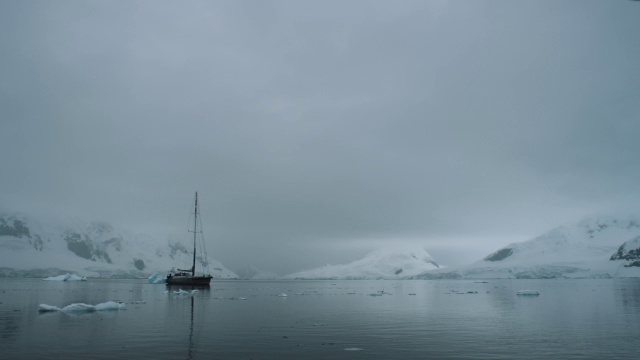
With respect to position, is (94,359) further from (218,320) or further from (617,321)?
(617,321)

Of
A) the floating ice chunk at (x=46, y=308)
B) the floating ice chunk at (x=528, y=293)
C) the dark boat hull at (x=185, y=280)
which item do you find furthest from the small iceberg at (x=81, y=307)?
the dark boat hull at (x=185, y=280)

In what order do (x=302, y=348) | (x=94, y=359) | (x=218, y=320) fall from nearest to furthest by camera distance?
(x=94, y=359), (x=302, y=348), (x=218, y=320)

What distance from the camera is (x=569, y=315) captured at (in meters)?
48.6

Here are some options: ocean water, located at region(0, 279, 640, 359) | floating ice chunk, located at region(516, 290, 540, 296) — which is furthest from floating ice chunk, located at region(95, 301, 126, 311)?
floating ice chunk, located at region(516, 290, 540, 296)

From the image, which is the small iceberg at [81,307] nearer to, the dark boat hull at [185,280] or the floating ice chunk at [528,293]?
the floating ice chunk at [528,293]

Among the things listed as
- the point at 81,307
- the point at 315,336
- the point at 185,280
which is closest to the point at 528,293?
the point at 315,336

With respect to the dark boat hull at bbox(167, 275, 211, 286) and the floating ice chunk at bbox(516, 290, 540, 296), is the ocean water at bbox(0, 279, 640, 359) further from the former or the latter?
the dark boat hull at bbox(167, 275, 211, 286)

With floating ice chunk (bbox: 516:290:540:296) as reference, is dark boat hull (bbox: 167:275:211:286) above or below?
above

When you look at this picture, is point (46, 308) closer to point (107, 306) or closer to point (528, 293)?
point (107, 306)

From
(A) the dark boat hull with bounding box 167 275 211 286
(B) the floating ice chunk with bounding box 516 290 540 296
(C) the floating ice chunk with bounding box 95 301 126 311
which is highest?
(A) the dark boat hull with bounding box 167 275 211 286

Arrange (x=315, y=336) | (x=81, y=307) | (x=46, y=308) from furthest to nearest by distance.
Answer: (x=81, y=307)
(x=46, y=308)
(x=315, y=336)

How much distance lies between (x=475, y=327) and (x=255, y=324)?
58.7ft

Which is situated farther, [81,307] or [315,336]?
[81,307]

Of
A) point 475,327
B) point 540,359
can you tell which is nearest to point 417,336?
point 475,327
